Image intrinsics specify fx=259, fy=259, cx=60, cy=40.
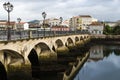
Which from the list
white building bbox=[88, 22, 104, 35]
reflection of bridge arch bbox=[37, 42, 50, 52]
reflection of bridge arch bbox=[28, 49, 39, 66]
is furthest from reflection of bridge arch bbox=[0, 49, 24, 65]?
white building bbox=[88, 22, 104, 35]

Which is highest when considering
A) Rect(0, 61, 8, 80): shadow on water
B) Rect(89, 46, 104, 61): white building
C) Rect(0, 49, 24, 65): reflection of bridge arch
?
Rect(0, 49, 24, 65): reflection of bridge arch

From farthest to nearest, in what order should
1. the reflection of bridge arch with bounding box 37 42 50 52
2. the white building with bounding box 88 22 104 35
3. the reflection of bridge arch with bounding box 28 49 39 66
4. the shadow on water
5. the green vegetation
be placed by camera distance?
the white building with bounding box 88 22 104 35, the green vegetation, the reflection of bridge arch with bounding box 37 42 50 52, the reflection of bridge arch with bounding box 28 49 39 66, the shadow on water

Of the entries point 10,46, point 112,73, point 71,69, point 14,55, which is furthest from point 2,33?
point 112,73

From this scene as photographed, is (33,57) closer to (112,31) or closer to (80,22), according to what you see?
(112,31)

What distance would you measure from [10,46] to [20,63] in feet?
14.6

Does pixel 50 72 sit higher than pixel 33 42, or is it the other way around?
pixel 33 42

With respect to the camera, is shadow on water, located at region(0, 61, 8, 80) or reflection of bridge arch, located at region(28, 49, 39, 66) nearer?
shadow on water, located at region(0, 61, 8, 80)

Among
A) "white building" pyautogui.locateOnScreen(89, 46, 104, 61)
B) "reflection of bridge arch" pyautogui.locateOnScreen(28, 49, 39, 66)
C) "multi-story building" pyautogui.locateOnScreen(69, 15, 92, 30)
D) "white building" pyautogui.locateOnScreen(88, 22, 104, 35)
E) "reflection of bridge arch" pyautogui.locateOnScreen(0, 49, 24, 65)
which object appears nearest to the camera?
"reflection of bridge arch" pyautogui.locateOnScreen(0, 49, 24, 65)

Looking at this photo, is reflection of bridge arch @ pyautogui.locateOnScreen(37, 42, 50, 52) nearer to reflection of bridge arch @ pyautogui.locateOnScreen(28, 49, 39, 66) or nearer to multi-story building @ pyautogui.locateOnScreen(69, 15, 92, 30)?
reflection of bridge arch @ pyautogui.locateOnScreen(28, 49, 39, 66)

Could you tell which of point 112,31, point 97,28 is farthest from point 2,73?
point 97,28

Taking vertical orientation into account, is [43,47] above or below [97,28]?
below

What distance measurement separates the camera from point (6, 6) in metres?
24.1

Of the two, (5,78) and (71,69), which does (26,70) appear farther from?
(71,69)

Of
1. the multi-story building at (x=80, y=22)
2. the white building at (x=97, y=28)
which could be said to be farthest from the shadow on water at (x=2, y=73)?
the multi-story building at (x=80, y=22)
